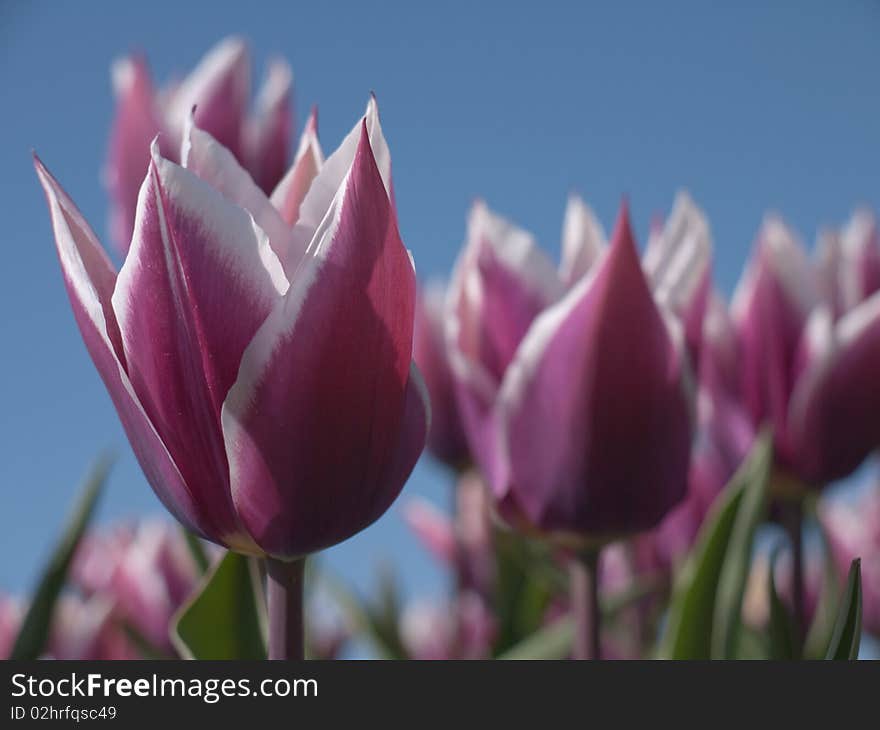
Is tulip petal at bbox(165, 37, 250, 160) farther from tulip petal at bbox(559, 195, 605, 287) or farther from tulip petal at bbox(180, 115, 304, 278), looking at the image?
tulip petal at bbox(180, 115, 304, 278)

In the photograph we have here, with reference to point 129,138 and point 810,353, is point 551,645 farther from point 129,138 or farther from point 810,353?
point 129,138

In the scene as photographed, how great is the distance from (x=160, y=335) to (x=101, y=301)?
4 cm

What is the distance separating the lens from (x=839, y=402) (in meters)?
0.89

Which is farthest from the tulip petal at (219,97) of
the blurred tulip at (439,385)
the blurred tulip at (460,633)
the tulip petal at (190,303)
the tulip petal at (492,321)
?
the tulip petal at (190,303)

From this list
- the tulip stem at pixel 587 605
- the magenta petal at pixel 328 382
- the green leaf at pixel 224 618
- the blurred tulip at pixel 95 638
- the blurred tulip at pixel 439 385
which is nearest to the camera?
the magenta petal at pixel 328 382

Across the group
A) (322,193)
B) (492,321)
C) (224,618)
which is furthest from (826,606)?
(322,193)

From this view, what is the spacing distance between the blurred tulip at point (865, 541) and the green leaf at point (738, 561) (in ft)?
2.05

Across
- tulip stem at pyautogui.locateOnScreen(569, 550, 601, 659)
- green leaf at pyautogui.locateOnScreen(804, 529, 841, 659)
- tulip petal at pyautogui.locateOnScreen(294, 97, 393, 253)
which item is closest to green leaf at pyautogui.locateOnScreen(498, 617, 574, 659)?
tulip stem at pyautogui.locateOnScreen(569, 550, 601, 659)

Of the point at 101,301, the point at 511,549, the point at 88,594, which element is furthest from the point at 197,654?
the point at 88,594

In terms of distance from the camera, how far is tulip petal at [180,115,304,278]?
47cm

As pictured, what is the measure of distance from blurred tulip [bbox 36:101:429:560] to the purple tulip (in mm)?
547

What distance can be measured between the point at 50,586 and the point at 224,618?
0.81 ft

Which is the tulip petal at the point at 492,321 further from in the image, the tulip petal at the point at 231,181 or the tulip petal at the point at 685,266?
the tulip petal at the point at 231,181

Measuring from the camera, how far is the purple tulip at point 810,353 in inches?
35.3
